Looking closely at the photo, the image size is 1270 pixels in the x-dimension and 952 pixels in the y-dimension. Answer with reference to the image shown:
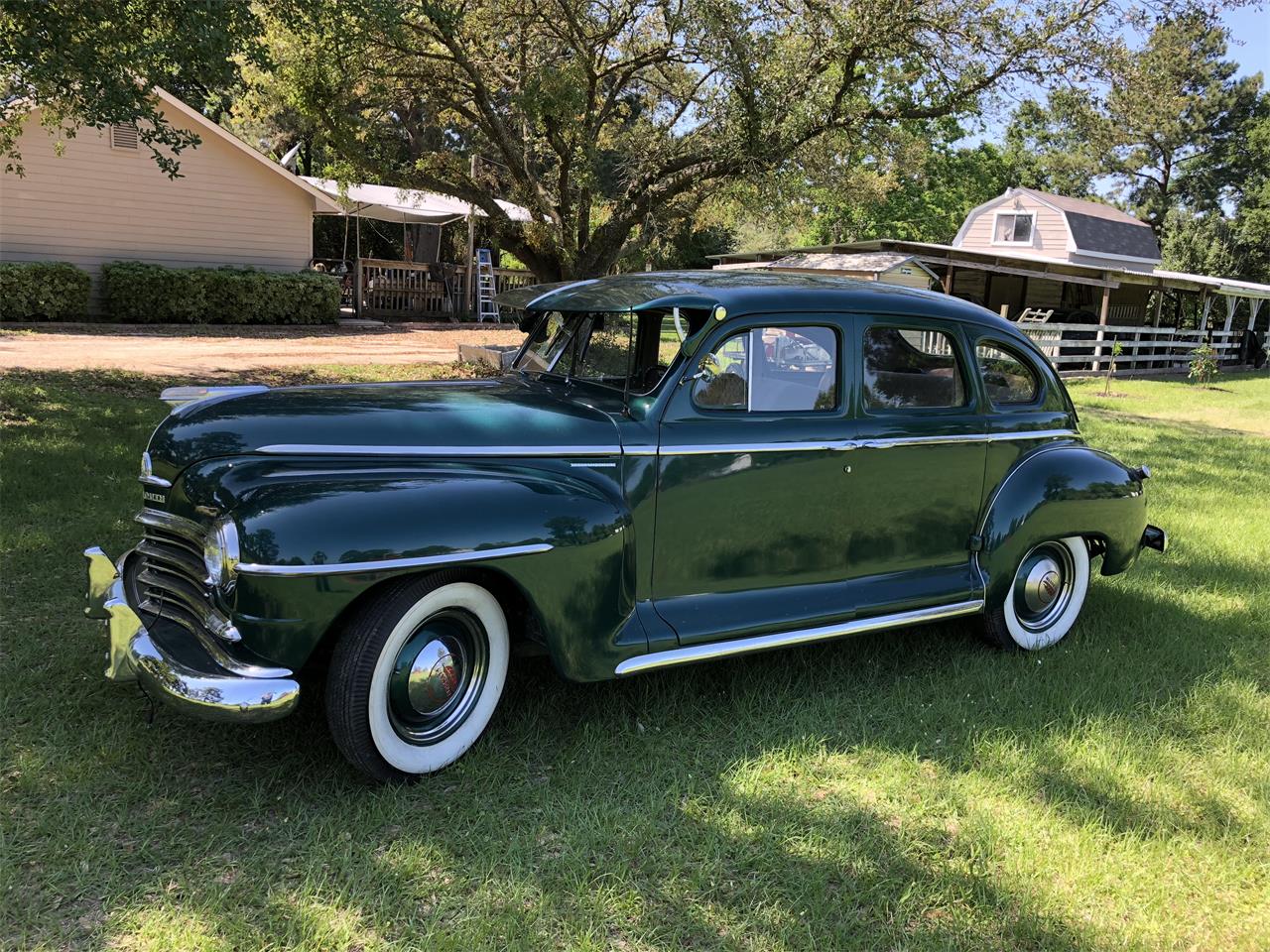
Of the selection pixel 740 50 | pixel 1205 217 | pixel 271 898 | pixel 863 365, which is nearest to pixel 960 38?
pixel 740 50

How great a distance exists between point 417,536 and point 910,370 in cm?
255

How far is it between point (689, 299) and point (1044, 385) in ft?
7.49

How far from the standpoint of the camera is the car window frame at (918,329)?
161 inches

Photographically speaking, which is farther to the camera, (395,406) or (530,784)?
(395,406)

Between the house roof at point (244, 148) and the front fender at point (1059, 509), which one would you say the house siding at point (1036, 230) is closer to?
the house roof at point (244, 148)

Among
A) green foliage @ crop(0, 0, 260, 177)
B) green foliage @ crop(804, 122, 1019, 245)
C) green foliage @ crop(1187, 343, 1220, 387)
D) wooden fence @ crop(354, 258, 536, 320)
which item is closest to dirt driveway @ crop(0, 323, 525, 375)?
wooden fence @ crop(354, 258, 536, 320)

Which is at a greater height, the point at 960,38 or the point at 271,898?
the point at 960,38

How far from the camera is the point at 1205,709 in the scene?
4.12 metres

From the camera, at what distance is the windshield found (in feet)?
12.5

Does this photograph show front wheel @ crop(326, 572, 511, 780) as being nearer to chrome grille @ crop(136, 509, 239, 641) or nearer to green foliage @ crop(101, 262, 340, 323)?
chrome grille @ crop(136, 509, 239, 641)

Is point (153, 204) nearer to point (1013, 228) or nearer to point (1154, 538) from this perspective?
point (1154, 538)

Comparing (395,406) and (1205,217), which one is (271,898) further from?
(1205,217)

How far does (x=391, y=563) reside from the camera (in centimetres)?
292

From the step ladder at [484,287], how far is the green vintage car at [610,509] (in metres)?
19.3
